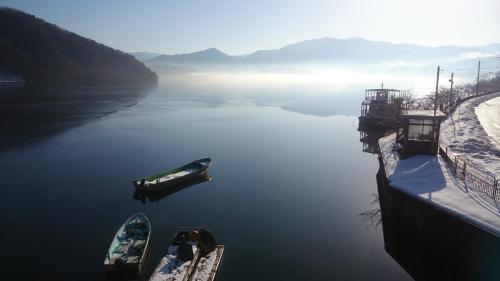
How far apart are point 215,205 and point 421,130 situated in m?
19.2

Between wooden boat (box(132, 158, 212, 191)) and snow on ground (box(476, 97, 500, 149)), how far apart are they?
29936 mm

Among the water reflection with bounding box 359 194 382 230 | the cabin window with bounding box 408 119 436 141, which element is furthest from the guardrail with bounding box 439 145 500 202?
the water reflection with bounding box 359 194 382 230

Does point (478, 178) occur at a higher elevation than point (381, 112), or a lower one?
higher

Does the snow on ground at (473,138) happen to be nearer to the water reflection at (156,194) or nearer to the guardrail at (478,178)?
the guardrail at (478,178)

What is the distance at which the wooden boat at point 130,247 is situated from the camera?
1939cm

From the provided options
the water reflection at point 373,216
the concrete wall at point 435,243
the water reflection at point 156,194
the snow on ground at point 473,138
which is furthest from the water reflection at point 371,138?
the water reflection at point 156,194

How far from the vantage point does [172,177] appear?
35875mm

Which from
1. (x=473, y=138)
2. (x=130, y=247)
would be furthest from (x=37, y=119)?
(x=473, y=138)

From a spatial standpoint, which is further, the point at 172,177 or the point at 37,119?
the point at 37,119

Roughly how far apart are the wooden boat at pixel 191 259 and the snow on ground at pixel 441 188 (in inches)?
513

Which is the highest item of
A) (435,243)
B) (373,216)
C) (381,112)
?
(381,112)

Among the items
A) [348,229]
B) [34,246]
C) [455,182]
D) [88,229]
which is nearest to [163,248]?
[88,229]

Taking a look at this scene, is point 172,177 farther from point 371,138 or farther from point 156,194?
point 371,138

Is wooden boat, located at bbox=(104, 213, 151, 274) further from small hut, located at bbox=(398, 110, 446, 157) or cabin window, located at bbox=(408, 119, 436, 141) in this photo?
cabin window, located at bbox=(408, 119, 436, 141)
